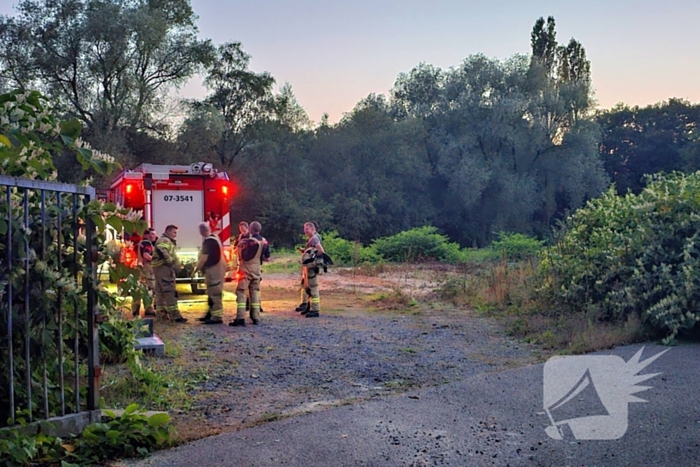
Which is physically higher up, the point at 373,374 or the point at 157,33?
the point at 157,33

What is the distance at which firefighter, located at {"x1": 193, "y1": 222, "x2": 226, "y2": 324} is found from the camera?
39.4 ft

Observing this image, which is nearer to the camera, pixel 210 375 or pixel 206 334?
pixel 210 375

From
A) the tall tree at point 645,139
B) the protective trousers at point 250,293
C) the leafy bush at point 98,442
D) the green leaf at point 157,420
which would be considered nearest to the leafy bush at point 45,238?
the leafy bush at point 98,442

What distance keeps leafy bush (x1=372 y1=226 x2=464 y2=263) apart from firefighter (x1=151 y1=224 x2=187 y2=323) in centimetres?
1940

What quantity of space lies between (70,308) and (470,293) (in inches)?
456

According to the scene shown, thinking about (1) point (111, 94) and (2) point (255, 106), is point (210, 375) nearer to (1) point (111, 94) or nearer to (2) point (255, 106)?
(1) point (111, 94)

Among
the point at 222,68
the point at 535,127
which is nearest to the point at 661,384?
the point at 222,68

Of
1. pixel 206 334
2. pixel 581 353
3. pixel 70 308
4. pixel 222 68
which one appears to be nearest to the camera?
pixel 70 308

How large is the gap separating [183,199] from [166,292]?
413cm

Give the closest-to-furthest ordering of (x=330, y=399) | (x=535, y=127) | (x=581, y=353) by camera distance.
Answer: (x=330, y=399)
(x=581, y=353)
(x=535, y=127)

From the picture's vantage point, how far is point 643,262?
35.2 ft

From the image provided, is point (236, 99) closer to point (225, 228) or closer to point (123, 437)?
point (225, 228)

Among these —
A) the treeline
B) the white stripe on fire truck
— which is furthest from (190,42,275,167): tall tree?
the white stripe on fire truck

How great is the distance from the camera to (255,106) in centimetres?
4134
